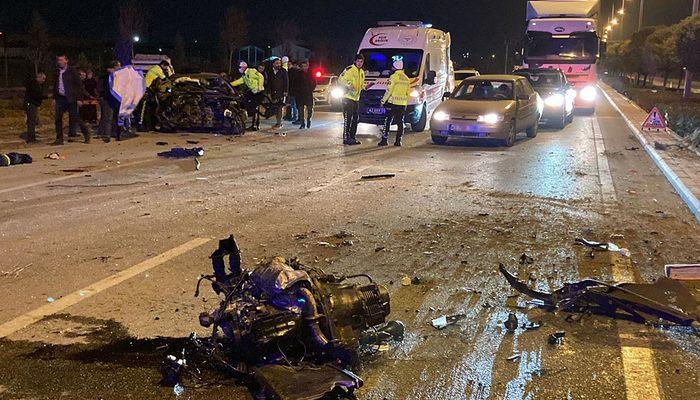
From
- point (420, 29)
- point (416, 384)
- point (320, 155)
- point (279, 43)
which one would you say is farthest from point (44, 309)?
point (279, 43)

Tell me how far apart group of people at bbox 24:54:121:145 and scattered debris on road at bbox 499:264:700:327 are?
11.3 metres

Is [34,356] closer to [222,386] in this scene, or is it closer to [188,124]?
[222,386]

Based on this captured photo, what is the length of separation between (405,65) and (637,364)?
15.3 m

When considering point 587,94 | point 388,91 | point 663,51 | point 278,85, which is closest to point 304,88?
point 278,85

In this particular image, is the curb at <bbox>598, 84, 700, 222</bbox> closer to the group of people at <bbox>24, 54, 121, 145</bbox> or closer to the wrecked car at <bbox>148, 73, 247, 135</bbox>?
the wrecked car at <bbox>148, 73, 247, 135</bbox>

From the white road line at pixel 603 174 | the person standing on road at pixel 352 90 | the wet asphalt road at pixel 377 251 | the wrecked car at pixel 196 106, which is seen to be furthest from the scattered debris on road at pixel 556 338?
the wrecked car at pixel 196 106

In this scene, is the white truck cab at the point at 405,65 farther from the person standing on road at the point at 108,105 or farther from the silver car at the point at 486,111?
the person standing on road at the point at 108,105

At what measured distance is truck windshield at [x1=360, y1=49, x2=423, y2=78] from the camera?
1876cm

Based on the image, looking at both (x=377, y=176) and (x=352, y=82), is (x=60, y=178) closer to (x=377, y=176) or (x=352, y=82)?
(x=377, y=176)

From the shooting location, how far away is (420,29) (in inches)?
767

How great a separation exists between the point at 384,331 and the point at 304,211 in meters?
4.07

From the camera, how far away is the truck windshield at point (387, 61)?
18.8m

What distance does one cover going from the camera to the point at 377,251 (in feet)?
22.2

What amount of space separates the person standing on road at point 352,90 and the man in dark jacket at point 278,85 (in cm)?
396
